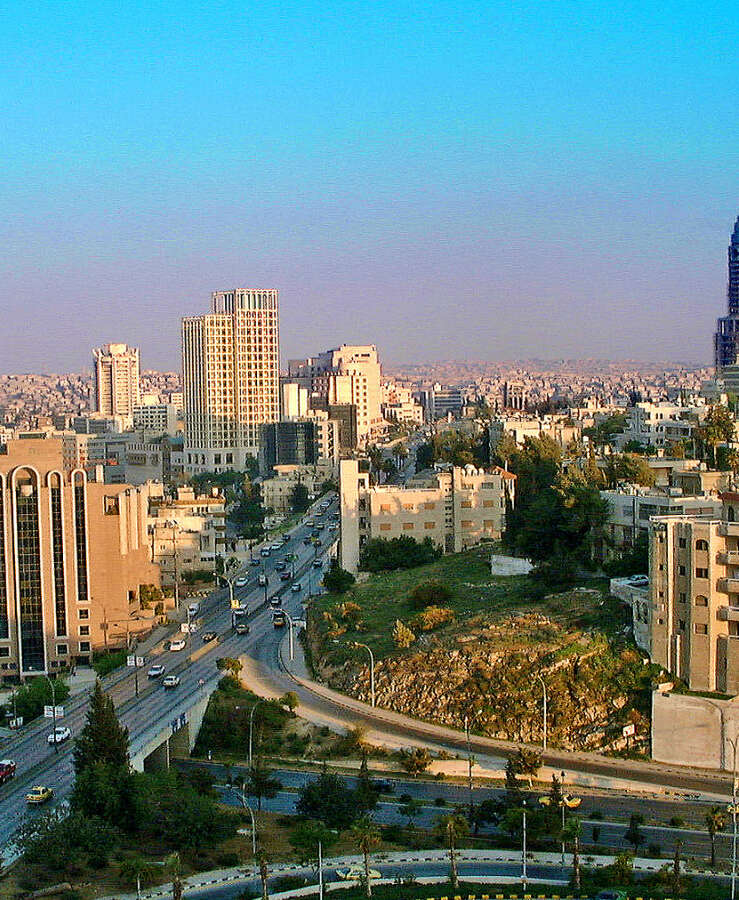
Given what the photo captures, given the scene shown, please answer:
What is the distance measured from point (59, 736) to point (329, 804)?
26.1 feet

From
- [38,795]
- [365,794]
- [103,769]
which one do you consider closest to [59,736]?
[38,795]

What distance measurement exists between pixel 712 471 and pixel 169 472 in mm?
62924

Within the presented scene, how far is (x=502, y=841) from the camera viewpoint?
23.1 meters

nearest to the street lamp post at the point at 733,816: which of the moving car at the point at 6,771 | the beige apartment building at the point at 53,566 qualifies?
→ the moving car at the point at 6,771

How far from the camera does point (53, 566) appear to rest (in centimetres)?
3966

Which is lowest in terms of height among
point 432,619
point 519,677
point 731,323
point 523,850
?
point 523,850

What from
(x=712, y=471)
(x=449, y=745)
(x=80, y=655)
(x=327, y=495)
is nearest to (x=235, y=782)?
(x=449, y=745)

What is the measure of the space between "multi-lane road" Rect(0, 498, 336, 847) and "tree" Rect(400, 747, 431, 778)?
5.67m

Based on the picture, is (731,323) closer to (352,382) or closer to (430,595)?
(352,382)

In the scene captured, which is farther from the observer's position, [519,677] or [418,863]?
[519,677]

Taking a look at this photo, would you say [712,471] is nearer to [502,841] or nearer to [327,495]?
[502,841]

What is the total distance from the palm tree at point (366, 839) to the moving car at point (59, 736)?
28.7ft

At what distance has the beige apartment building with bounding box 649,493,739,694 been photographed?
28.0 meters

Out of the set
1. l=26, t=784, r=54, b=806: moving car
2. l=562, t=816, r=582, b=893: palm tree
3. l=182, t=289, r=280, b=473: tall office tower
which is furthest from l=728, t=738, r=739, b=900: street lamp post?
l=182, t=289, r=280, b=473: tall office tower
